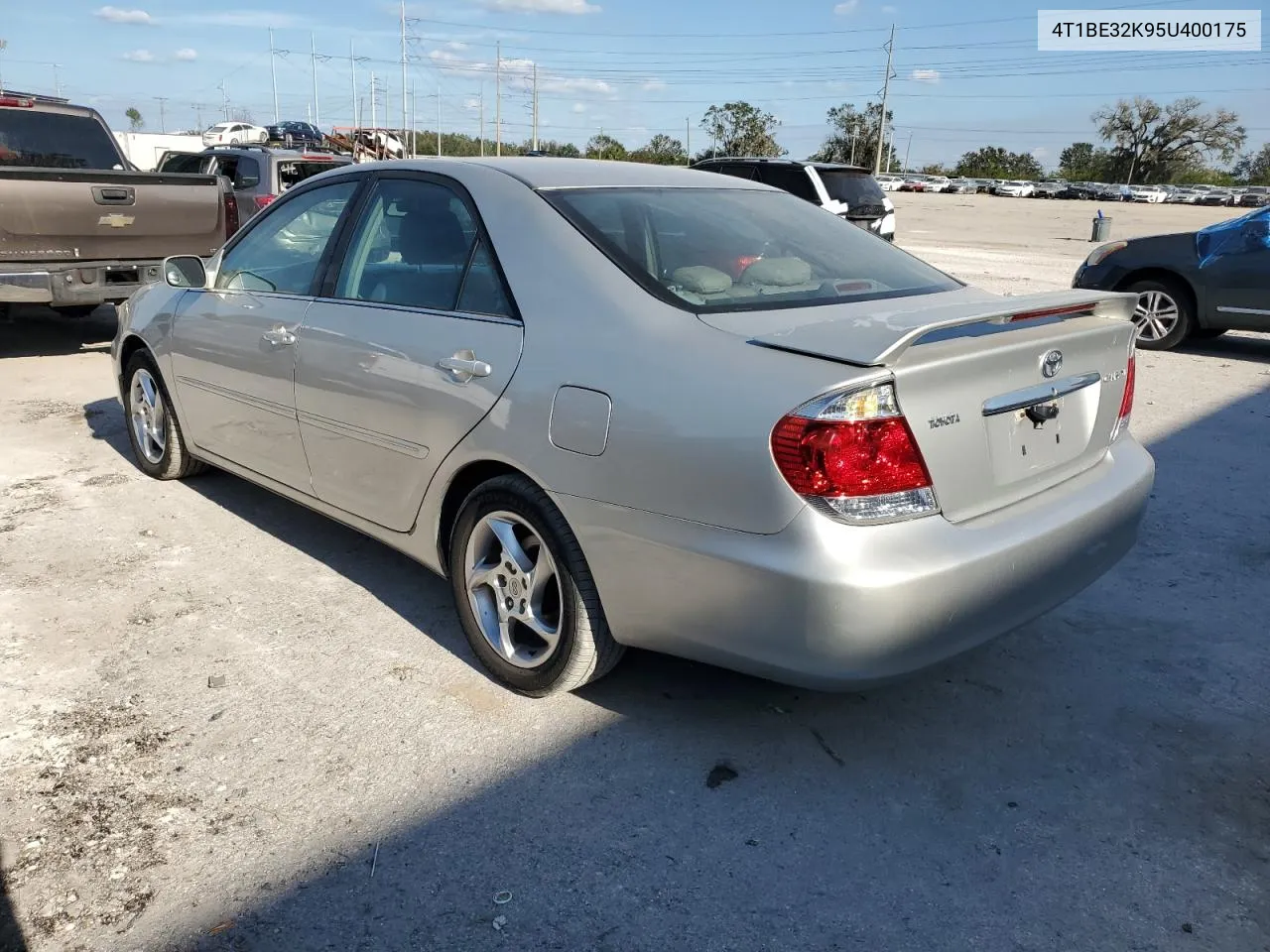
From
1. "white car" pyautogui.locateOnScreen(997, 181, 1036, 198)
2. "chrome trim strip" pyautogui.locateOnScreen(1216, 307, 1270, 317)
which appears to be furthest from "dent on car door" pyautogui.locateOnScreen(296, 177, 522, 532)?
"white car" pyautogui.locateOnScreen(997, 181, 1036, 198)

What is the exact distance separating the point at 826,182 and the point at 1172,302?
229 inches

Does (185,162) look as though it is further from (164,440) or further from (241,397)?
(241,397)

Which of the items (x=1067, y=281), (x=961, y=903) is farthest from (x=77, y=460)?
(x=1067, y=281)

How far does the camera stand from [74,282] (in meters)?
8.00

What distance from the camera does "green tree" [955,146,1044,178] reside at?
106m

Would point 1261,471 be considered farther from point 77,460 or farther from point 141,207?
point 141,207

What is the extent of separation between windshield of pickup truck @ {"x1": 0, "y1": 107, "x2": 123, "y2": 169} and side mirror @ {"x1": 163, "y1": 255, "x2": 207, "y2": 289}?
5.64 meters

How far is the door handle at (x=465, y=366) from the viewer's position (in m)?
3.08

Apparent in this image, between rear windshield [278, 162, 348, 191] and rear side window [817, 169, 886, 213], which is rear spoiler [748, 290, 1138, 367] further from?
rear side window [817, 169, 886, 213]

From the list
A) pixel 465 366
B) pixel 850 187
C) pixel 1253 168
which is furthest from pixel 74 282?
pixel 1253 168

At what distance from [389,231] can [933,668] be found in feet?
7.96

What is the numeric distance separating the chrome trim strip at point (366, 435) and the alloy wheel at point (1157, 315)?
8.34 meters

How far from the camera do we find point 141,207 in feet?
27.4

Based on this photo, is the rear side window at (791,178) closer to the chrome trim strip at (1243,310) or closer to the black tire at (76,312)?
the chrome trim strip at (1243,310)
